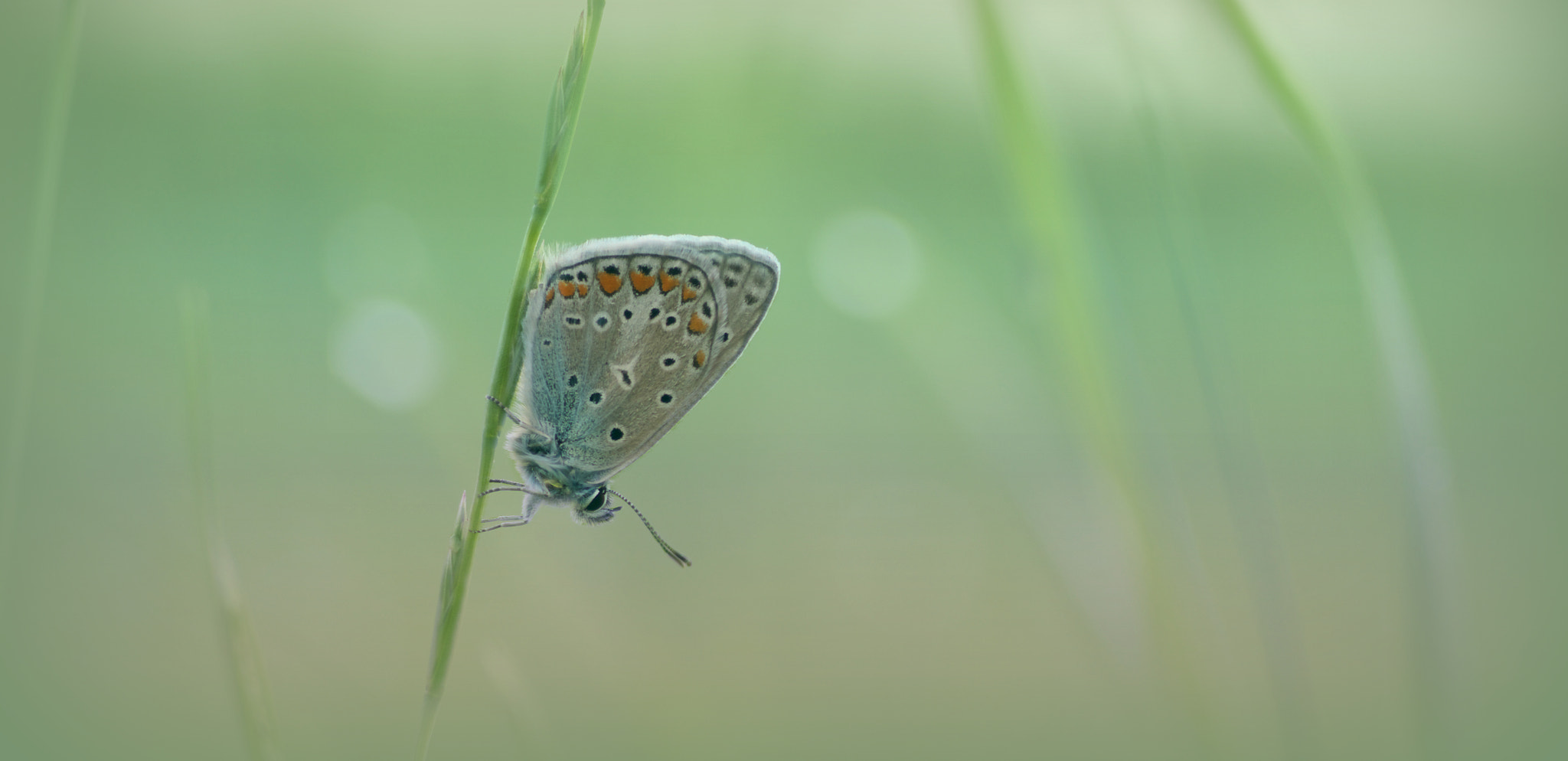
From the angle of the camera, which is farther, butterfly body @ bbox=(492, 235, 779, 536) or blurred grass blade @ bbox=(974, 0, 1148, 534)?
butterfly body @ bbox=(492, 235, 779, 536)

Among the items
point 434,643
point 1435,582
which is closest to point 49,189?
point 434,643

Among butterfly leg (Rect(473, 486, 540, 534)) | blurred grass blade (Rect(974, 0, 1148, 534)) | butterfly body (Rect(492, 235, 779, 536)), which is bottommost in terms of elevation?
butterfly leg (Rect(473, 486, 540, 534))

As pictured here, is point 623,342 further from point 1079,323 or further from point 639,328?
point 1079,323

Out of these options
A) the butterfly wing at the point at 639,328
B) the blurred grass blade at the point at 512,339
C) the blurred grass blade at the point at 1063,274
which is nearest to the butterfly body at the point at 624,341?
the butterfly wing at the point at 639,328

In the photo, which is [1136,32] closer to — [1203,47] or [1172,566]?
[1203,47]

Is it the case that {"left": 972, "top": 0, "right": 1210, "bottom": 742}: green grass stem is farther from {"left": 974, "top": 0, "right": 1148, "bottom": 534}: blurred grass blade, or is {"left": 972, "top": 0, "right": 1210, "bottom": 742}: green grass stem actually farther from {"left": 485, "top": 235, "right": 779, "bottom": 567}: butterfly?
{"left": 485, "top": 235, "right": 779, "bottom": 567}: butterfly

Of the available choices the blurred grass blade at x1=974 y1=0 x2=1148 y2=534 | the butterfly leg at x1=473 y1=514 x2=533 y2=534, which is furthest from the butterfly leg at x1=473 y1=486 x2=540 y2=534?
the blurred grass blade at x1=974 y1=0 x2=1148 y2=534

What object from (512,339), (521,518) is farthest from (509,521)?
(512,339)

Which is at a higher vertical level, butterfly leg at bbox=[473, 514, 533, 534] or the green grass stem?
the green grass stem

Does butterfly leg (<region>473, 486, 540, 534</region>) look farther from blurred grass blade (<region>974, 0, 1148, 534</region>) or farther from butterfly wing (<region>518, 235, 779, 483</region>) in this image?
blurred grass blade (<region>974, 0, 1148, 534</region>)
